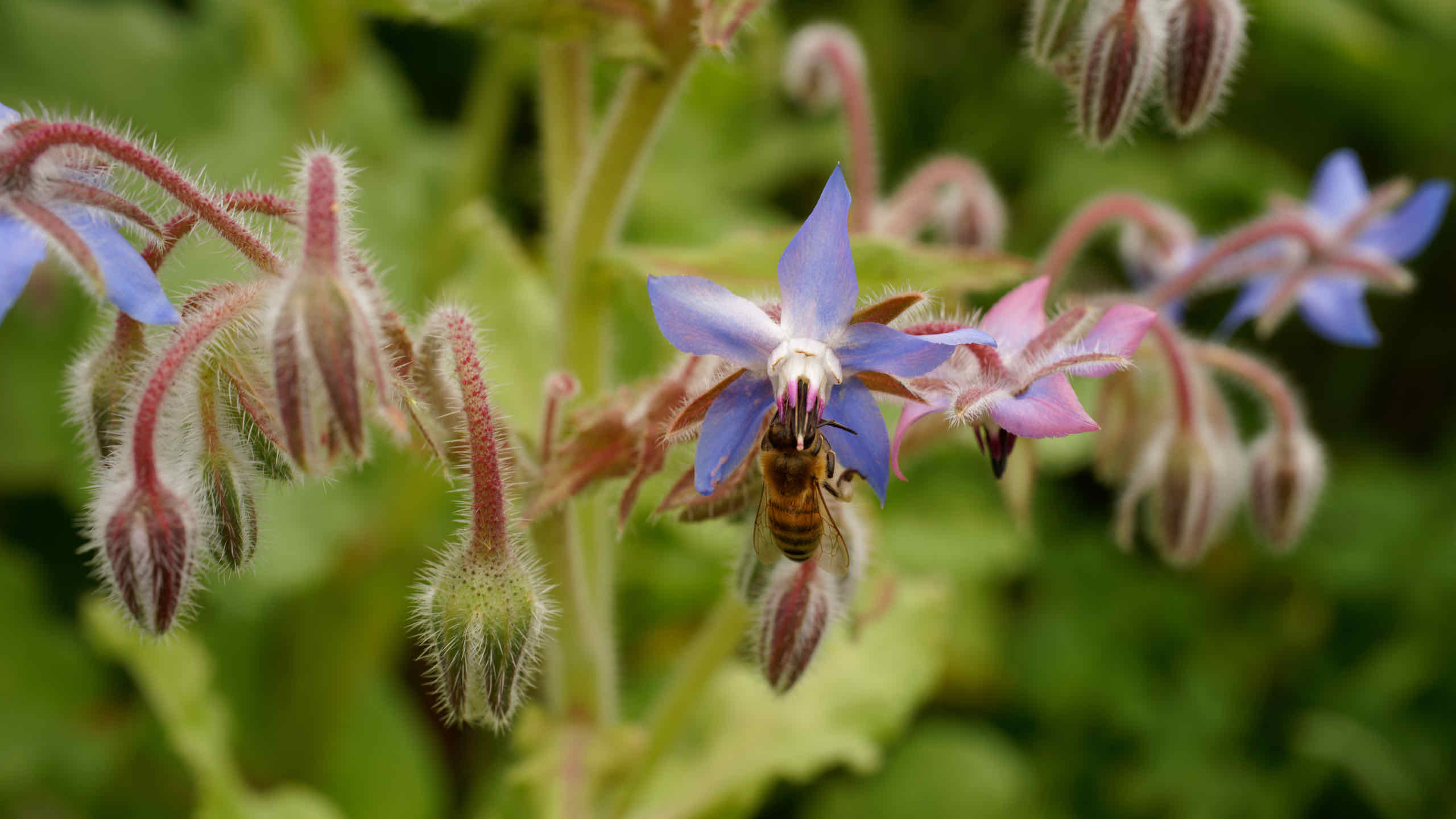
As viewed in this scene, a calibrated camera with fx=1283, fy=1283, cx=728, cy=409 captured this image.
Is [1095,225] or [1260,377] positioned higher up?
[1095,225]

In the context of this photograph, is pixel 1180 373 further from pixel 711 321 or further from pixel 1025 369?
pixel 711 321

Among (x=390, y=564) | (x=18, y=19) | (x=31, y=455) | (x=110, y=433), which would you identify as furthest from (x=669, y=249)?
(x=18, y=19)

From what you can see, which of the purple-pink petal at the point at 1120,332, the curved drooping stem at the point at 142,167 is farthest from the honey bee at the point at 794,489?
the curved drooping stem at the point at 142,167

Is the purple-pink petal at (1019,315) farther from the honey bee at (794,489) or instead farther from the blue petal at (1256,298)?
the blue petal at (1256,298)

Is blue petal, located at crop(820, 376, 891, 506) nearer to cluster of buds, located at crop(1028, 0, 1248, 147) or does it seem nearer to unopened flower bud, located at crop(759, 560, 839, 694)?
unopened flower bud, located at crop(759, 560, 839, 694)

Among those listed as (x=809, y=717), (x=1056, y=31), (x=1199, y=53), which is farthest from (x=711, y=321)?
(x=809, y=717)

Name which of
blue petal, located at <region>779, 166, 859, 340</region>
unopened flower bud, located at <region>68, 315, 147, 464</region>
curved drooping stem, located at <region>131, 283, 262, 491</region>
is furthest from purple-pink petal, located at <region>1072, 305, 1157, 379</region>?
unopened flower bud, located at <region>68, 315, 147, 464</region>
